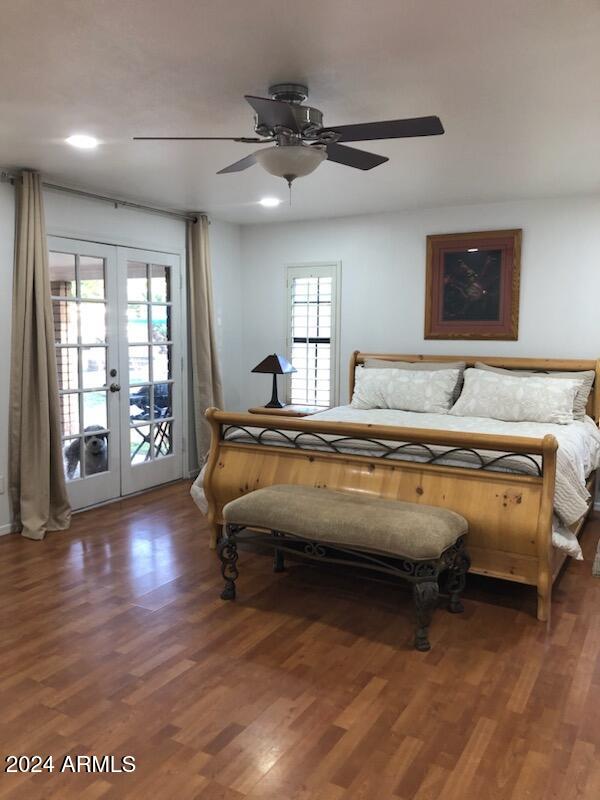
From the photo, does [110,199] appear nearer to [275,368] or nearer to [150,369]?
[150,369]

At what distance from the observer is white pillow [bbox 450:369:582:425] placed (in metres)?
4.24

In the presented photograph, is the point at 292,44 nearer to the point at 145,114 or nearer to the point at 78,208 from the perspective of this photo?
the point at 145,114

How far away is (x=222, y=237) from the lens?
19.9ft

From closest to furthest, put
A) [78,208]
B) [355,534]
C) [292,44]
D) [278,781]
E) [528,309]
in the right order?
[278,781], [292,44], [355,534], [78,208], [528,309]

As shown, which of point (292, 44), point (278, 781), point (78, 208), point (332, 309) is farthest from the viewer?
point (332, 309)

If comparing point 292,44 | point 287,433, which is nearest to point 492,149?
point 292,44

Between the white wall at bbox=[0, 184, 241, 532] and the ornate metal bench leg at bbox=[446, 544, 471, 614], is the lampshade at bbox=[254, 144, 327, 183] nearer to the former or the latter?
the ornate metal bench leg at bbox=[446, 544, 471, 614]

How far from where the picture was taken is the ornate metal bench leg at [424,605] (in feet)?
8.91

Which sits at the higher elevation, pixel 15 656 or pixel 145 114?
pixel 145 114

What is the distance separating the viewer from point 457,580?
10.1 ft

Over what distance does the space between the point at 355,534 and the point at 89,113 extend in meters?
2.31

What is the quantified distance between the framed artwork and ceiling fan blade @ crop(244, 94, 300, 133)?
9.47ft

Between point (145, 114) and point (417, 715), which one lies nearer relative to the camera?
point (417, 715)

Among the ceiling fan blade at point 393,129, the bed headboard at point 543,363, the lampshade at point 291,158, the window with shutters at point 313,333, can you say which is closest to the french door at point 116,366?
the window with shutters at point 313,333
